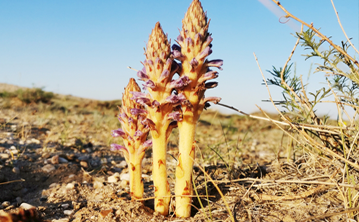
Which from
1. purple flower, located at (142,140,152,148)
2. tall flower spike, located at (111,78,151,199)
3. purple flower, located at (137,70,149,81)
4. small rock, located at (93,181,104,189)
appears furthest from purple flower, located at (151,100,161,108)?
small rock, located at (93,181,104,189)

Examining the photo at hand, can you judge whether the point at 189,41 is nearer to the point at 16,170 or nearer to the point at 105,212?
the point at 105,212

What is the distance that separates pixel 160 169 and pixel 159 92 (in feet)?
2.45

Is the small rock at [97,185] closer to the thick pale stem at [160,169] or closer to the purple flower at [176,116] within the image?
the thick pale stem at [160,169]

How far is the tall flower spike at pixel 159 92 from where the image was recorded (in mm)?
2458

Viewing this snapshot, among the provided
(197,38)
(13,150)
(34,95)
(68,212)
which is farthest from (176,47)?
(34,95)

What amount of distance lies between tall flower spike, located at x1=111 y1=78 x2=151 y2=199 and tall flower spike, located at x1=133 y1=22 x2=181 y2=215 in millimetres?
298

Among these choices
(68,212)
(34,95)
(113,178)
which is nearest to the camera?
(68,212)

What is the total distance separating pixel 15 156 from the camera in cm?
485

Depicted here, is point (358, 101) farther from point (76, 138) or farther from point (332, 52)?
point (76, 138)

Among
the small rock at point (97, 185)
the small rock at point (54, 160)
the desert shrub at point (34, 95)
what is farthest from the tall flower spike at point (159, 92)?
the desert shrub at point (34, 95)

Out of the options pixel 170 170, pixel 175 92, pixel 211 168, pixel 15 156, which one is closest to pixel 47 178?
pixel 15 156

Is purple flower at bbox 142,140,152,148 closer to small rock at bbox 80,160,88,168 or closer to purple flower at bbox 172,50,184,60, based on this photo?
purple flower at bbox 172,50,184,60

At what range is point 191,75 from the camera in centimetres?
248

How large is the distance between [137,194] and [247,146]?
16.5ft
